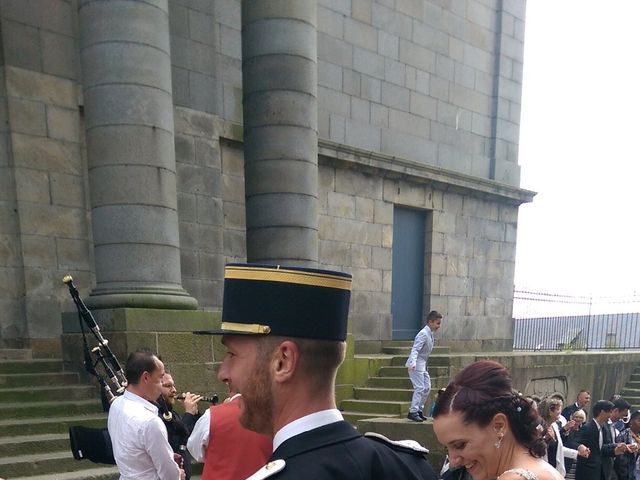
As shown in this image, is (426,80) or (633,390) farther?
(633,390)

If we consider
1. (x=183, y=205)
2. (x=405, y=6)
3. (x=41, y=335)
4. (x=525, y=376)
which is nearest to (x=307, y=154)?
(x=183, y=205)

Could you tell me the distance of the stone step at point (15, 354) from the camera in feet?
26.1

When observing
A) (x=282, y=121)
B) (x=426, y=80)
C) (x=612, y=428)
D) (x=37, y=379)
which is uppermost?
(x=426, y=80)

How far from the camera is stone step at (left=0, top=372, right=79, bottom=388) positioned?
23.8 ft

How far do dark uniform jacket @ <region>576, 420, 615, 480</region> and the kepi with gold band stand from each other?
6647 millimetres

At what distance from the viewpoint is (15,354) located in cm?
805

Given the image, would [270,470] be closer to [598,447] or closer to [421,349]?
[598,447]

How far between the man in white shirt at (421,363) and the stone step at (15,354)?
573 cm

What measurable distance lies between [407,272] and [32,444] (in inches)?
364

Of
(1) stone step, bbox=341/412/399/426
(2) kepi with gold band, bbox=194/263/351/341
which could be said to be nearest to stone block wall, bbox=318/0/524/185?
(1) stone step, bbox=341/412/399/426

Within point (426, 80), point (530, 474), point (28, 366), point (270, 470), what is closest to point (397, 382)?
point (28, 366)

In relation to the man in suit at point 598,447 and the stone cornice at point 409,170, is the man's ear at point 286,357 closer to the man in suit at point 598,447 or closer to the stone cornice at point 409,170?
the man in suit at point 598,447

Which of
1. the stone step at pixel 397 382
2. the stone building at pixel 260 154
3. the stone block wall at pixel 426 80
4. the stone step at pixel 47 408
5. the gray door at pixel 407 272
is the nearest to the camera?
the stone step at pixel 47 408

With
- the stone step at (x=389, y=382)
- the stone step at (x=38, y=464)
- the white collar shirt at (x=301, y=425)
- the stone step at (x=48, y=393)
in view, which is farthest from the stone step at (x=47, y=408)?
the white collar shirt at (x=301, y=425)
